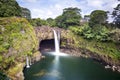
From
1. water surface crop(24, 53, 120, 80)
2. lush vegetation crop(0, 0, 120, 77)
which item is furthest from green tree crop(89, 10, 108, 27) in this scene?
water surface crop(24, 53, 120, 80)

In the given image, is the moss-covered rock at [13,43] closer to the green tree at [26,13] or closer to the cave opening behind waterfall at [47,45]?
the cave opening behind waterfall at [47,45]

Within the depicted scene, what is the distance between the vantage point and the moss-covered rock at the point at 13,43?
81.6 ft

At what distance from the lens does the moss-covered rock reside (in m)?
24.9

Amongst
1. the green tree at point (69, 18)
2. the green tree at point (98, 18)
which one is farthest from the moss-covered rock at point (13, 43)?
the green tree at point (69, 18)

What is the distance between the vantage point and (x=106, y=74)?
31719mm

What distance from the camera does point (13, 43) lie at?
91.6 feet

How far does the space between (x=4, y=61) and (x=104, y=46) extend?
84.3 ft

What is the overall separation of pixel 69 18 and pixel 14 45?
104 feet

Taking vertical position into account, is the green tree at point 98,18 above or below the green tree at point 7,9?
below

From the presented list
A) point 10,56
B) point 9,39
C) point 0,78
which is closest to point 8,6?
point 9,39

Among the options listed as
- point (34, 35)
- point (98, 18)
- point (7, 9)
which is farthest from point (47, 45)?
point (7, 9)

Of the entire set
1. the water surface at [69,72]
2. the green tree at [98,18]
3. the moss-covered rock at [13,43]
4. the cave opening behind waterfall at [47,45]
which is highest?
the green tree at [98,18]

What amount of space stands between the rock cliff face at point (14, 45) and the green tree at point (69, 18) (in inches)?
872

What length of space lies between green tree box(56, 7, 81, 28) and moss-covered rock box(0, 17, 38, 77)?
22142 millimetres
